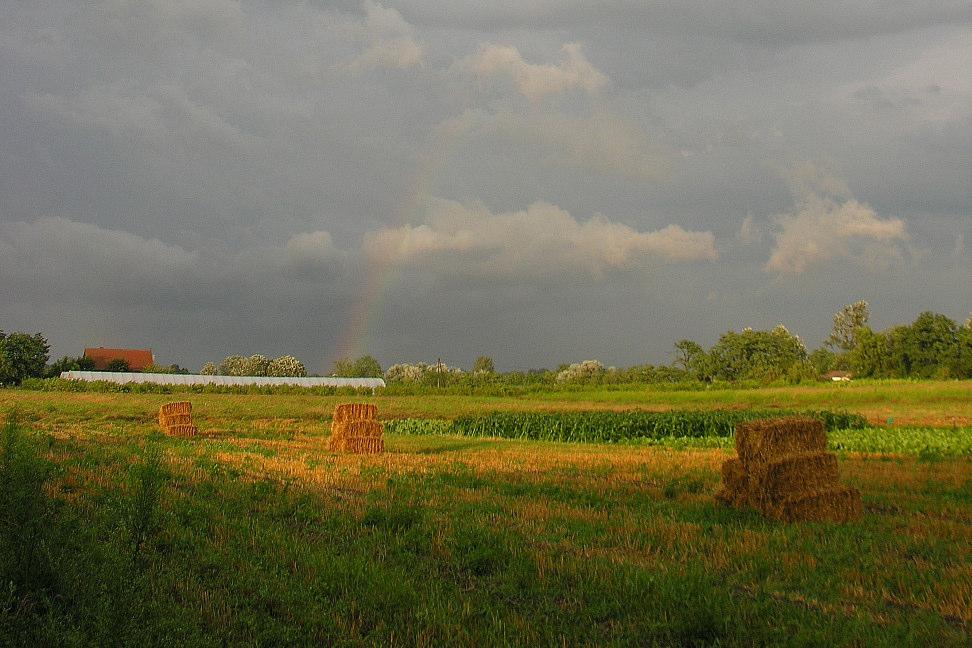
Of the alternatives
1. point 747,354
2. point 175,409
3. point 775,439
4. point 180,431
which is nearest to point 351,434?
point 180,431

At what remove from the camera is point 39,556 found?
6.55 metres

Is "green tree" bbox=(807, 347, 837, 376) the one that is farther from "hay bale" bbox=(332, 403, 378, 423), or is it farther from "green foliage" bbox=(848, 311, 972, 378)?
"hay bale" bbox=(332, 403, 378, 423)

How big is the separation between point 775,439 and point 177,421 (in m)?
24.0

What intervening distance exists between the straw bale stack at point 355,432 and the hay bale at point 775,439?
1304 cm

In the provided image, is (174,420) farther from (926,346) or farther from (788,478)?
(926,346)

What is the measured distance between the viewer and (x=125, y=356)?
154 meters

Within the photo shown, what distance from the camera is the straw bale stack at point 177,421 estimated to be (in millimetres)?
28875

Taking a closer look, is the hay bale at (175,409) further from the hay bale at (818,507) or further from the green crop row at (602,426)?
the hay bale at (818,507)

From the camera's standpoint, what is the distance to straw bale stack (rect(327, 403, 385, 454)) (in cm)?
2294

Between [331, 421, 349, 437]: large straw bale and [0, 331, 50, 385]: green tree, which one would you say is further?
[0, 331, 50, 385]: green tree

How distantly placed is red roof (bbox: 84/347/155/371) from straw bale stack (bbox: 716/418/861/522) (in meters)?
154

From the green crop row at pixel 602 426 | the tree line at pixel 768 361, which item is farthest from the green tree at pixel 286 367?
the green crop row at pixel 602 426

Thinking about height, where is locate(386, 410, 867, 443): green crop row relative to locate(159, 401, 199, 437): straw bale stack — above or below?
below

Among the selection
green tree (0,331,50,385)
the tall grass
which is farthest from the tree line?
the tall grass
